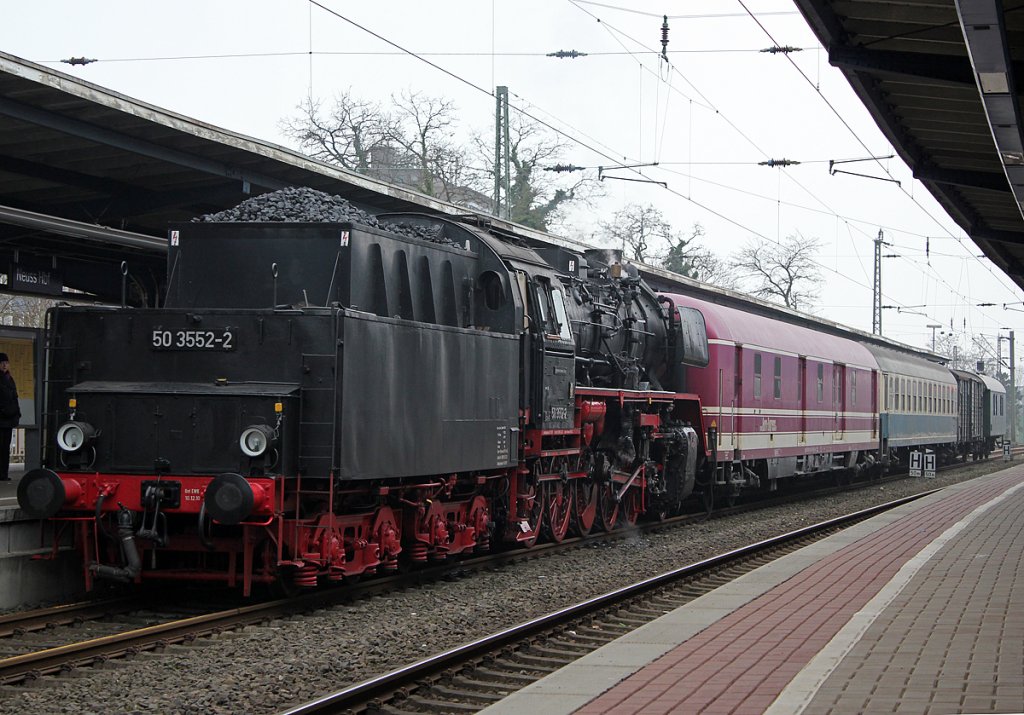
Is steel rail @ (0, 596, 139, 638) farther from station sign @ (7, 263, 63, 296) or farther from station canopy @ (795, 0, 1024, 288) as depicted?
station canopy @ (795, 0, 1024, 288)

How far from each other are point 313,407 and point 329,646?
1933mm

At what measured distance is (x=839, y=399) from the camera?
25.5 m

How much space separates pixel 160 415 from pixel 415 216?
388 centimetres

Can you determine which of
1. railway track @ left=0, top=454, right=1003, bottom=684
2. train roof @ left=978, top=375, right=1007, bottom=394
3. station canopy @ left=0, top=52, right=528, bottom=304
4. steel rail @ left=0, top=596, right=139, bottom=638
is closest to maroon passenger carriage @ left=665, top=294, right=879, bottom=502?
station canopy @ left=0, top=52, right=528, bottom=304

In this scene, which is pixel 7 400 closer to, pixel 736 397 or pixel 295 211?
pixel 295 211

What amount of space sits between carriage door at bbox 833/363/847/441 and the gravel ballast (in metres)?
12.5

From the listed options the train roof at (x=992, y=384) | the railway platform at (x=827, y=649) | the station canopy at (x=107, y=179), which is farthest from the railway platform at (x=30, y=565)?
the train roof at (x=992, y=384)

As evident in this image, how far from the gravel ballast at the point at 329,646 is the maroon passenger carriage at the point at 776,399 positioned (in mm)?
5401

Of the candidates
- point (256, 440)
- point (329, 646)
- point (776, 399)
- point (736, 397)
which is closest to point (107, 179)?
Answer: point (256, 440)

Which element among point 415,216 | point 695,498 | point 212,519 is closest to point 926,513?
point 695,498

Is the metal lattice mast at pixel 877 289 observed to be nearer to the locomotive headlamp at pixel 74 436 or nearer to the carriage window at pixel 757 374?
the carriage window at pixel 757 374

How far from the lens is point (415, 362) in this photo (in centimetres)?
1009

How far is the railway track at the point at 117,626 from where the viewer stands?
7.19 meters

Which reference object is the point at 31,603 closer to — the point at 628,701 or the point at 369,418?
the point at 369,418
